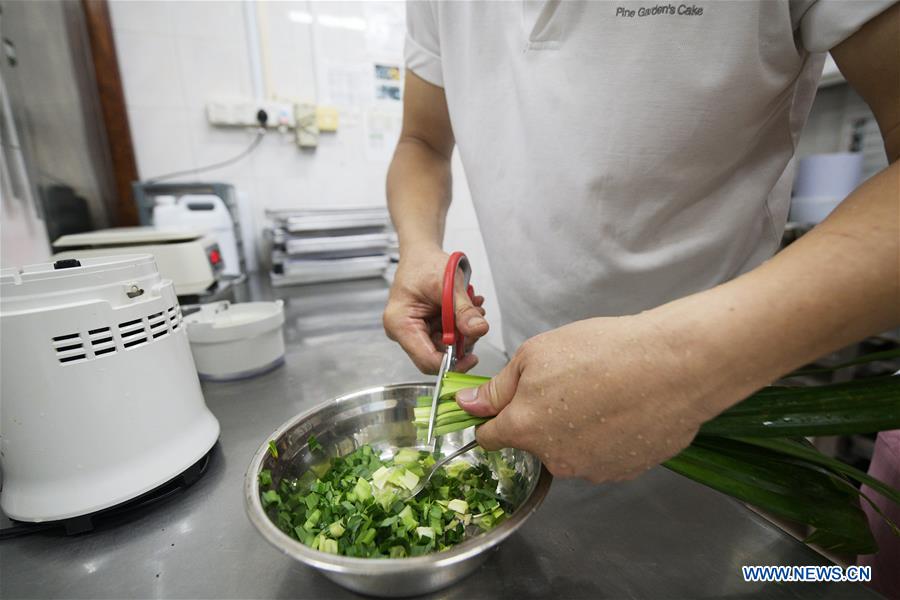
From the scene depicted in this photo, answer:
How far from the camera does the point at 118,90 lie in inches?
68.3

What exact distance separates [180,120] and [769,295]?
2.24 metres

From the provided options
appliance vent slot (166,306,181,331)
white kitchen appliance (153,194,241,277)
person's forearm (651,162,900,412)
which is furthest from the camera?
white kitchen appliance (153,194,241,277)

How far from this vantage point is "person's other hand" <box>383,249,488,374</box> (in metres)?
0.64

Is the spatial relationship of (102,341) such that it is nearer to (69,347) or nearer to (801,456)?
(69,347)

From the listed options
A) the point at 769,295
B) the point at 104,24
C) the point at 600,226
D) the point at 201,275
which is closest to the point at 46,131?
the point at 104,24

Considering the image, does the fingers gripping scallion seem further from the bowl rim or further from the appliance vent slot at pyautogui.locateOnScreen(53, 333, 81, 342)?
the appliance vent slot at pyautogui.locateOnScreen(53, 333, 81, 342)

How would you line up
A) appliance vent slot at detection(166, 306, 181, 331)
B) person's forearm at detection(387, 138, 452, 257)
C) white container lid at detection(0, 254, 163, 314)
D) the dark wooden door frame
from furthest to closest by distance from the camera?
the dark wooden door frame
person's forearm at detection(387, 138, 452, 257)
appliance vent slot at detection(166, 306, 181, 331)
white container lid at detection(0, 254, 163, 314)

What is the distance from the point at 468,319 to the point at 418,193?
16.9 inches

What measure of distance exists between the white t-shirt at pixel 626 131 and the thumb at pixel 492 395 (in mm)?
387

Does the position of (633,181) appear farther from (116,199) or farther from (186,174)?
(116,199)

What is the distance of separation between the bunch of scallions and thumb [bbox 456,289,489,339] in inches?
11.4

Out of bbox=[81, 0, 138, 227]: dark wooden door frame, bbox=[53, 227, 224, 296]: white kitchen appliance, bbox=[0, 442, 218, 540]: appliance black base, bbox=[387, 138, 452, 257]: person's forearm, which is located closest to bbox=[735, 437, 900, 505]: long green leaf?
bbox=[387, 138, 452, 257]: person's forearm

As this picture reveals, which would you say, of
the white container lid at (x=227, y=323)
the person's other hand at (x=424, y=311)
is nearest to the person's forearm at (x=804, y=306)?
the person's other hand at (x=424, y=311)

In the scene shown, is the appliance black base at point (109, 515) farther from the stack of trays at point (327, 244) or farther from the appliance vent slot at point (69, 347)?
the stack of trays at point (327, 244)
